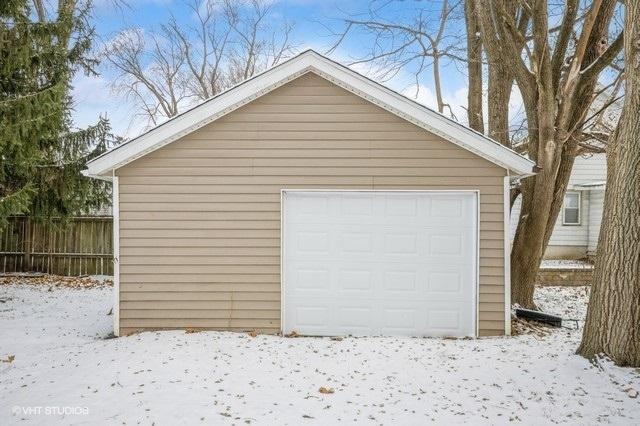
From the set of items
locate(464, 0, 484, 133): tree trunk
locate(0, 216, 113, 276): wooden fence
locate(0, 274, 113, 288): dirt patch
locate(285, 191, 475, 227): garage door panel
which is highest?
locate(464, 0, 484, 133): tree trunk

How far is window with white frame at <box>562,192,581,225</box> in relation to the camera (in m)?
17.5

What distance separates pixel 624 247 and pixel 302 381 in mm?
3888

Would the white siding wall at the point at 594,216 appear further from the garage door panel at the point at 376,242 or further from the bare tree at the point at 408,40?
the garage door panel at the point at 376,242

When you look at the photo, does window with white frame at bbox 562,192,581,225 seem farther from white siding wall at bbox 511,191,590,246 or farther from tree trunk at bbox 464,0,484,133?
tree trunk at bbox 464,0,484,133

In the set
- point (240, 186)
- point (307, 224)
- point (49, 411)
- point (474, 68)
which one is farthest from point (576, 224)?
point (49, 411)

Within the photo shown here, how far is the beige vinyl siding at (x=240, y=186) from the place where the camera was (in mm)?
7184

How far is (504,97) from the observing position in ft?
31.3

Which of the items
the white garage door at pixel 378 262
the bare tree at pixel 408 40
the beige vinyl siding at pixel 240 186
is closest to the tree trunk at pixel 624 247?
the white garage door at pixel 378 262

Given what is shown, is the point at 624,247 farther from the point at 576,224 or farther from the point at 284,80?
the point at 576,224

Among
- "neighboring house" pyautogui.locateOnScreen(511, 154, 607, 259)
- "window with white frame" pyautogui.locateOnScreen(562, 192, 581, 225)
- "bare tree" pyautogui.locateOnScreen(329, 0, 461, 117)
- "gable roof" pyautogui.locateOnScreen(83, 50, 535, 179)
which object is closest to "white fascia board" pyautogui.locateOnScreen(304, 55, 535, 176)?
"gable roof" pyautogui.locateOnScreen(83, 50, 535, 179)

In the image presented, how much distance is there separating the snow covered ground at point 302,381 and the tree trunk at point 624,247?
32 cm

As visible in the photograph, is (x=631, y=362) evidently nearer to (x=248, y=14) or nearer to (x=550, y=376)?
(x=550, y=376)

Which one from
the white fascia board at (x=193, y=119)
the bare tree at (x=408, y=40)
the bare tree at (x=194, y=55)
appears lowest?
the white fascia board at (x=193, y=119)

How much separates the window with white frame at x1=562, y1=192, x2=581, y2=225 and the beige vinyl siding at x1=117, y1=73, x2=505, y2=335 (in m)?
12.7
